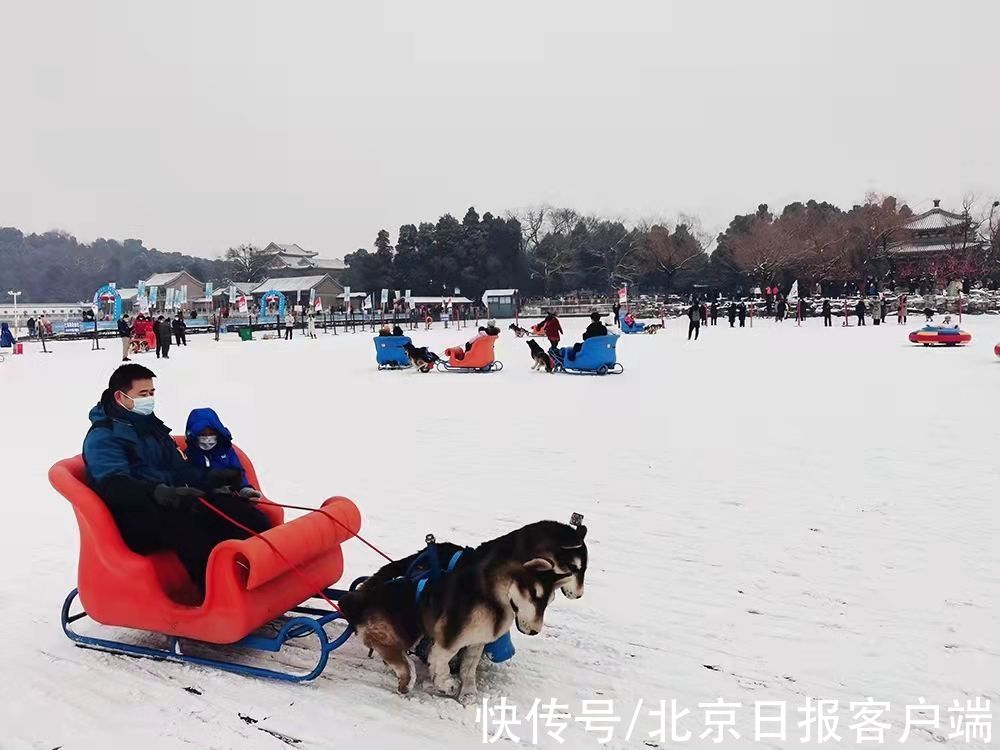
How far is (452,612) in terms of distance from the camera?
2596 millimetres

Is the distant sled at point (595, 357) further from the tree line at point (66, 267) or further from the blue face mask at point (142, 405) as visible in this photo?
the tree line at point (66, 267)

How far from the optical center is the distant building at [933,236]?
143 feet

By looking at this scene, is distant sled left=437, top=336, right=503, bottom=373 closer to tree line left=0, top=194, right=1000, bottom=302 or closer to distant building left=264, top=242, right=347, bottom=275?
tree line left=0, top=194, right=1000, bottom=302

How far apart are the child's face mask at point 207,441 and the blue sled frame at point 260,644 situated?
828 millimetres

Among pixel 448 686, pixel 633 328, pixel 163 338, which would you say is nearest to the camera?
pixel 448 686

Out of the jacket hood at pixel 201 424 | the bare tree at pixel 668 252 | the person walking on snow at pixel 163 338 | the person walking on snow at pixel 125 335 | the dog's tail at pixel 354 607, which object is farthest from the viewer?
the bare tree at pixel 668 252

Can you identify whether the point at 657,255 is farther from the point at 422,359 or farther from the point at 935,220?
the point at 422,359

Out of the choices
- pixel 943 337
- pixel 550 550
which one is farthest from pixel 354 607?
pixel 943 337

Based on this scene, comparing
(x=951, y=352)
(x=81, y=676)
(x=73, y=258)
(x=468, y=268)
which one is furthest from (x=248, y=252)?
(x=81, y=676)

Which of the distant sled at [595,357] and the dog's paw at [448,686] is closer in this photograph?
the dog's paw at [448,686]

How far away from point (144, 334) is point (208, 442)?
2251cm

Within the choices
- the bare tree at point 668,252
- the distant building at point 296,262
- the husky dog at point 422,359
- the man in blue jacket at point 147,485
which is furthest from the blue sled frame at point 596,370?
the distant building at point 296,262

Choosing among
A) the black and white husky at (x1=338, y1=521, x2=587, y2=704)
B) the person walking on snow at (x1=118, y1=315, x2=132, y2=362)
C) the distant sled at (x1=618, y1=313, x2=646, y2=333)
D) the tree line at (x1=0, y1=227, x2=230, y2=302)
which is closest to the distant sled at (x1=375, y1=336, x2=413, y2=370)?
the person walking on snow at (x1=118, y1=315, x2=132, y2=362)

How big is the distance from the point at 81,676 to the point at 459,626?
166 cm
